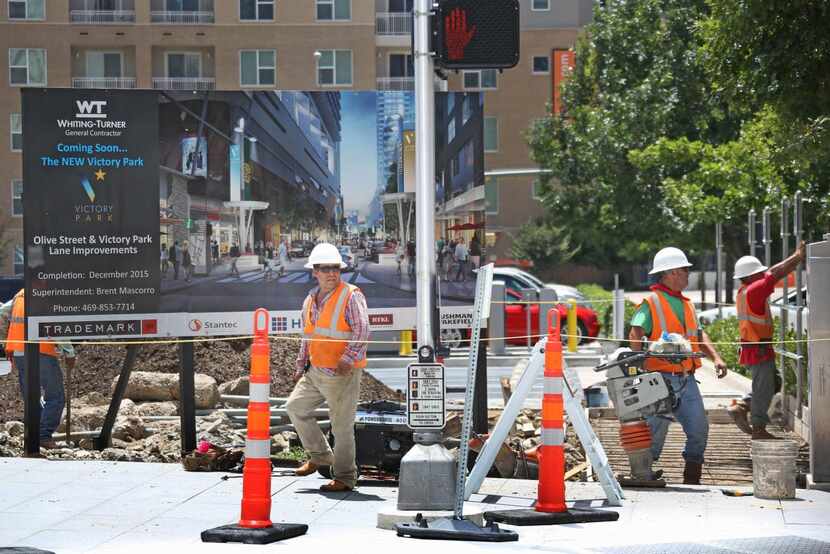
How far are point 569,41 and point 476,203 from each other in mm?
54791

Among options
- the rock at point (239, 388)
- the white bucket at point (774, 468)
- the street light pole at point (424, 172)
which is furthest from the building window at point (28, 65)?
the white bucket at point (774, 468)

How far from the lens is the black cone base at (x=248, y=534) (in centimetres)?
808

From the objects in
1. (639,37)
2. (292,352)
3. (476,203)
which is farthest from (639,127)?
(476,203)

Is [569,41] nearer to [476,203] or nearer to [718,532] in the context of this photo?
[476,203]

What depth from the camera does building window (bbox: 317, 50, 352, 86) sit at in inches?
1731

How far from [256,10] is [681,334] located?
34.6 meters

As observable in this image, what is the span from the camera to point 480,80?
64125mm

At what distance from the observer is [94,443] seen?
13.1 metres

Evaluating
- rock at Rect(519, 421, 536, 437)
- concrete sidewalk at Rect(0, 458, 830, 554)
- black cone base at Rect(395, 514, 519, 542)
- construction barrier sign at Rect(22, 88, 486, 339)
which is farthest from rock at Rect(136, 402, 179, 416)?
black cone base at Rect(395, 514, 519, 542)

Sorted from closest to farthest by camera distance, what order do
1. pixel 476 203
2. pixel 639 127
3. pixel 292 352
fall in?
pixel 476 203
pixel 292 352
pixel 639 127

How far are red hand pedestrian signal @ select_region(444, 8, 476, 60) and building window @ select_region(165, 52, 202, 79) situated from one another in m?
37.8

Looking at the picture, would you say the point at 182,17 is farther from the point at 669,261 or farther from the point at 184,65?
the point at 669,261

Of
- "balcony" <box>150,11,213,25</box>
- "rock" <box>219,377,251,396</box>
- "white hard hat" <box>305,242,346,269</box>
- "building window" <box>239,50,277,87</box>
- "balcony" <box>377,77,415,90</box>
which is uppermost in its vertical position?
"balcony" <box>150,11,213,25</box>

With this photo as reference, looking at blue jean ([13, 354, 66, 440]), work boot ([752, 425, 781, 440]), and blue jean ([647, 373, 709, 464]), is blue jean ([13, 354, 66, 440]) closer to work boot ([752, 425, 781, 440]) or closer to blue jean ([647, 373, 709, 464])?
blue jean ([647, 373, 709, 464])
